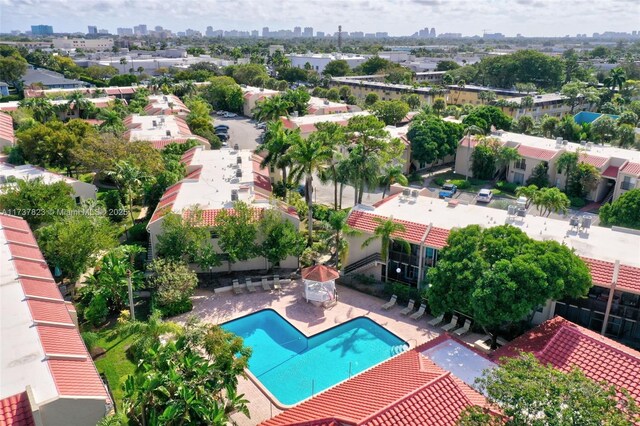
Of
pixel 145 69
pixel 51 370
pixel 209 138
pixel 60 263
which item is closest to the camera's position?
pixel 51 370

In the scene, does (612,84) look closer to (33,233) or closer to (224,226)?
(224,226)

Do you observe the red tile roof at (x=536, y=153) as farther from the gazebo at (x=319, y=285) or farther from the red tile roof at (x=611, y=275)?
the gazebo at (x=319, y=285)

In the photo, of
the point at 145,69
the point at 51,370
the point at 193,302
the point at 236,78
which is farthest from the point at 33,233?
the point at 145,69

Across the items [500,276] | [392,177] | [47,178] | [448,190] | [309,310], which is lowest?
[309,310]

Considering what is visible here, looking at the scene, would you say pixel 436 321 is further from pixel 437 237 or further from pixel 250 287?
pixel 250 287

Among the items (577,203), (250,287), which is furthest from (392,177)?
(577,203)

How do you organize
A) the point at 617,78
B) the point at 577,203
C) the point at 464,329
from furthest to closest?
the point at 617,78 < the point at 577,203 < the point at 464,329

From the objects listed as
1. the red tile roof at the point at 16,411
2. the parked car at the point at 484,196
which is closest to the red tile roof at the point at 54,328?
the red tile roof at the point at 16,411
